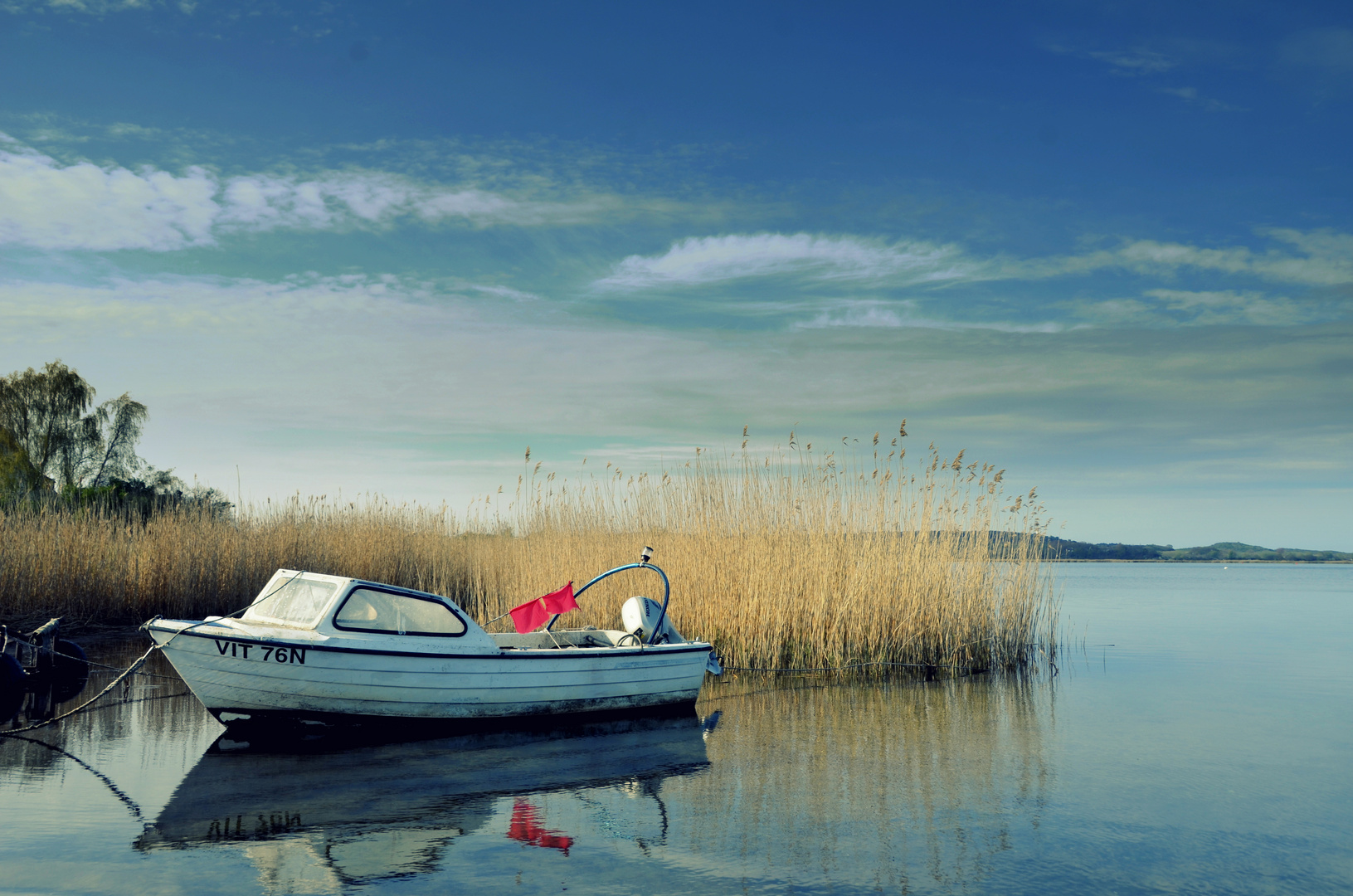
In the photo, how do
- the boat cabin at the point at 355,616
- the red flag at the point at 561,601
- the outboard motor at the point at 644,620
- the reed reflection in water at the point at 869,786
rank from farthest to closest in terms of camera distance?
the outboard motor at the point at 644,620 < the red flag at the point at 561,601 < the boat cabin at the point at 355,616 < the reed reflection in water at the point at 869,786

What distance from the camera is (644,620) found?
1053 centimetres

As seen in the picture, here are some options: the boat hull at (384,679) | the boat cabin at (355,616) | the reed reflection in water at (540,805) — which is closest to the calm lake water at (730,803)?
the reed reflection in water at (540,805)

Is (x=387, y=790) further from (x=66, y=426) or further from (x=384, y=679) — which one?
(x=66, y=426)

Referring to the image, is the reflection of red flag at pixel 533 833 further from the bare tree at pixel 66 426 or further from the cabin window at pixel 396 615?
the bare tree at pixel 66 426

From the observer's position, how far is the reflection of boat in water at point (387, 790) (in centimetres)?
525

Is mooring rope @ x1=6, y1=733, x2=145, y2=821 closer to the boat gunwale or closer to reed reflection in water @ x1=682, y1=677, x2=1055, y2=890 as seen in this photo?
the boat gunwale

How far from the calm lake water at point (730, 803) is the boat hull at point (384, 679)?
37 centimetres

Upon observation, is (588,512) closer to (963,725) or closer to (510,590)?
(510,590)

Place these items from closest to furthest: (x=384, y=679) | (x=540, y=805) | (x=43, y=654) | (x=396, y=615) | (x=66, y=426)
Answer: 1. (x=540, y=805)
2. (x=384, y=679)
3. (x=396, y=615)
4. (x=43, y=654)
5. (x=66, y=426)

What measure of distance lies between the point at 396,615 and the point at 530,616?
1.83 meters

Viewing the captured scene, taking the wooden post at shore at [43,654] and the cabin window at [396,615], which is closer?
the cabin window at [396,615]

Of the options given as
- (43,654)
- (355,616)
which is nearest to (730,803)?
(355,616)

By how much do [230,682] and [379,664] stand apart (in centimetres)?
130

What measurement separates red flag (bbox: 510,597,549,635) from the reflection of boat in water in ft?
4.09
